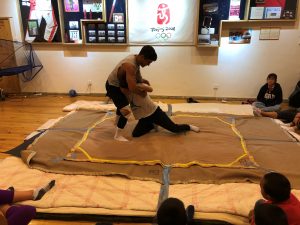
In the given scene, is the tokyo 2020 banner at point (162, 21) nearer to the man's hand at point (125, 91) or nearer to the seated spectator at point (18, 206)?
the man's hand at point (125, 91)

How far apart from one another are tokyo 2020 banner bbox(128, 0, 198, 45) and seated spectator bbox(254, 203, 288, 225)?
3678mm

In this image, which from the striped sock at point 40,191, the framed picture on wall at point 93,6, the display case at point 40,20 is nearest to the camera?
the striped sock at point 40,191

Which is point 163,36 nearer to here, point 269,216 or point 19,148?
point 19,148

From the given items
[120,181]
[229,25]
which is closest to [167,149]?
[120,181]

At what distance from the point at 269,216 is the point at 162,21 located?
382cm

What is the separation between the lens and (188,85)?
4.72m

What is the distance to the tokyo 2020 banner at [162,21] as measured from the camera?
4289 mm

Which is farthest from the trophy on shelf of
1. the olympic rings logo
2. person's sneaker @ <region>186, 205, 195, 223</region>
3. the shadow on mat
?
person's sneaker @ <region>186, 205, 195, 223</region>

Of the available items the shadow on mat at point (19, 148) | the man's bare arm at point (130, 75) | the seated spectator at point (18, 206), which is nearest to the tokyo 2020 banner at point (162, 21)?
the man's bare arm at point (130, 75)

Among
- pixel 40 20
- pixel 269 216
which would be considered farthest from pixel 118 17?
pixel 269 216

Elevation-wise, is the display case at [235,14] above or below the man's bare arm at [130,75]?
above

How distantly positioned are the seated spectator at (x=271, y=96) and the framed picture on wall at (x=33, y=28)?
3.84 metres

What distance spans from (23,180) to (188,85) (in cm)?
330

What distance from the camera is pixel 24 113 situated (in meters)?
3.87
